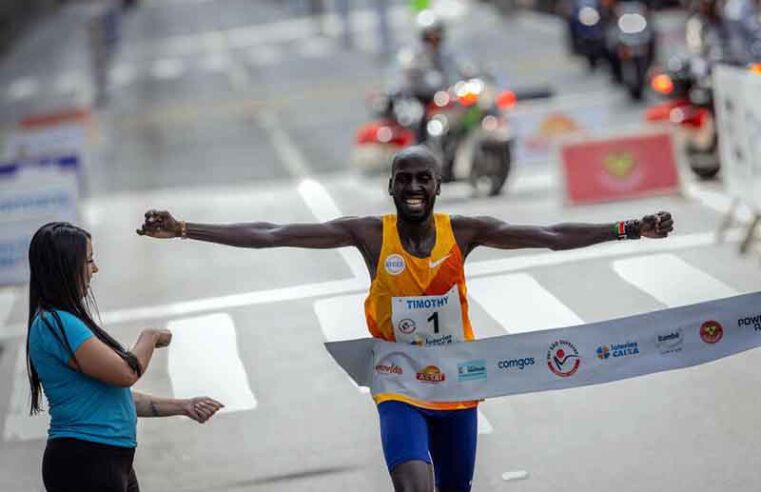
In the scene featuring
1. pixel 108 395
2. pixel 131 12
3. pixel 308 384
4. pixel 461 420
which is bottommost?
pixel 131 12

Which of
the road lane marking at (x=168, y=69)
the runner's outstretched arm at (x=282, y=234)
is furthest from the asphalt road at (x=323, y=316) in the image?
the road lane marking at (x=168, y=69)

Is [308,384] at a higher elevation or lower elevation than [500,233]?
lower

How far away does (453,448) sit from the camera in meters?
7.25

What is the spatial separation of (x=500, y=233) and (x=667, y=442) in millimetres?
2821

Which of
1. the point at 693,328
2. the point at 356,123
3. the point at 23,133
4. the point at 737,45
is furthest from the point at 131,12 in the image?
the point at 693,328

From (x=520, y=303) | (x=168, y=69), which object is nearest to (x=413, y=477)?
(x=520, y=303)

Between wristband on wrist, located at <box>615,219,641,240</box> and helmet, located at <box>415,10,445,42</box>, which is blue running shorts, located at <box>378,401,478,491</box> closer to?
wristband on wrist, located at <box>615,219,641,240</box>

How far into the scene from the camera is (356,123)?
101 feet

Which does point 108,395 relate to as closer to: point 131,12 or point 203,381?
point 203,381

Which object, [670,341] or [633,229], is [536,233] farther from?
[670,341]

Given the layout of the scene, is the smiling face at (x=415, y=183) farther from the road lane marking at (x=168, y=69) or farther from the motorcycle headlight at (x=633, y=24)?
the road lane marking at (x=168, y=69)

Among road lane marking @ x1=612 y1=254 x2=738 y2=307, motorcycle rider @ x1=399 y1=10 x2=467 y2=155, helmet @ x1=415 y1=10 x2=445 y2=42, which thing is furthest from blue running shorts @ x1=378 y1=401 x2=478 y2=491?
helmet @ x1=415 y1=10 x2=445 y2=42

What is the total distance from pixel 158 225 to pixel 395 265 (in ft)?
3.55

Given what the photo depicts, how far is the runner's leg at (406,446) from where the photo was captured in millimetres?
6793
